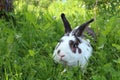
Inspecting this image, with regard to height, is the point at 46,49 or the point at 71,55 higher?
the point at 71,55

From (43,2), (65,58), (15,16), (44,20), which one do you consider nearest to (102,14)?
(44,20)

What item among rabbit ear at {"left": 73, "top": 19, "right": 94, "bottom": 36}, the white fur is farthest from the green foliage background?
rabbit ear at {"left": 73, "top": 19, "right": 94, "bottom": 36}

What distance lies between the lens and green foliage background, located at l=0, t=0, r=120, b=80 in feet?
13.8

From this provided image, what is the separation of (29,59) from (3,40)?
2.09 ft

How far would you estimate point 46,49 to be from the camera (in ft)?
15.8

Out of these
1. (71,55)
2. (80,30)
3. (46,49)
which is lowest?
(46,49)

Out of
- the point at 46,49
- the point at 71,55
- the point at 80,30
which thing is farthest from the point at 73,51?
the point at 46,49

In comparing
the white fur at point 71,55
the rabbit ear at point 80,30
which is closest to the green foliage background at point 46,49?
the white fur at point 71,55

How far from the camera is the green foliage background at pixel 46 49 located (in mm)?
4211

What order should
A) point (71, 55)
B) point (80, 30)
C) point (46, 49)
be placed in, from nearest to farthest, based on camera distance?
point (71, 55) < point (80, 30) < point (46, 49)

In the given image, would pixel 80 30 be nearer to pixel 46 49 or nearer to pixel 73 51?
pixel 73 51

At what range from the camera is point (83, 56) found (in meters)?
4.30

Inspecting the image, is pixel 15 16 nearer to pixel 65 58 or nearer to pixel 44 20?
pixel 44 20

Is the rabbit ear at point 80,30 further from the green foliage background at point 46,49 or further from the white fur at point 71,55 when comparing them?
the green foliage background at point 46,49
